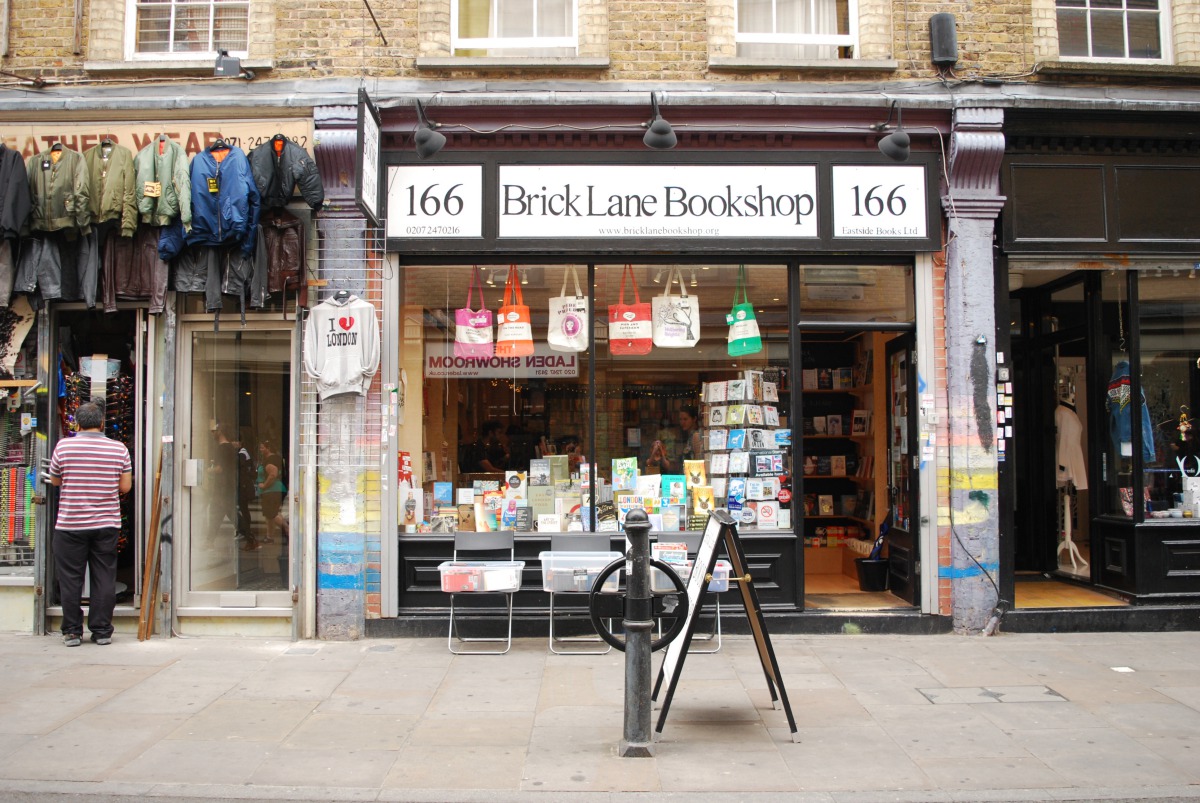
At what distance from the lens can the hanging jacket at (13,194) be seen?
783 centimetres

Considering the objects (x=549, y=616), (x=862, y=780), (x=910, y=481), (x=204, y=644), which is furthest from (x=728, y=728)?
(x=204, y=644)

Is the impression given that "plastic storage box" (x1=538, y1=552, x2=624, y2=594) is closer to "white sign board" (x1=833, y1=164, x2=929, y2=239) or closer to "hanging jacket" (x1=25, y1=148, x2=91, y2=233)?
"white sign board" (x1=833, y1=164, x2=929, y2=239)

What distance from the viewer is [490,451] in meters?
8.74

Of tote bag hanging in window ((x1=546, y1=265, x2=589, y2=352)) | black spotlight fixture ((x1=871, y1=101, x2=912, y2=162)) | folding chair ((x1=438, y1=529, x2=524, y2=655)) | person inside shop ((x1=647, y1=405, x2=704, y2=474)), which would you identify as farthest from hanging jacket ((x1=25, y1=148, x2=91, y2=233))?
black spotlight fixture ((x1=871, y1=101, x2=912, y2=162))

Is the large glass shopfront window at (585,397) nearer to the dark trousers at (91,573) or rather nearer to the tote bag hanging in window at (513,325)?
the tote bag hanging in window at (513,325)

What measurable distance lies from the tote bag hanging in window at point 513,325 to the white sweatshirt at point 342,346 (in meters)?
1.22

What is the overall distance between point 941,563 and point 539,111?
18.1 ft

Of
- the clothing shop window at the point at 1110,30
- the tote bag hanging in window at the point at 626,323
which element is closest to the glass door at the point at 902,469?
the tote bag hanging in window at the point at 626,323

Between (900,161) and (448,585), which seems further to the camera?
(900,161)

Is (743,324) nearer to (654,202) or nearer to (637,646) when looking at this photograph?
(654,202)

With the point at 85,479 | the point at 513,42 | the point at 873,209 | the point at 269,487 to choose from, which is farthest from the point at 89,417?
the point at 873,209

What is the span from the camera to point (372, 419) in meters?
8.23

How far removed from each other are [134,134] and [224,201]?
4.15 feet

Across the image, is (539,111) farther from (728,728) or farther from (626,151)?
(728,728)
